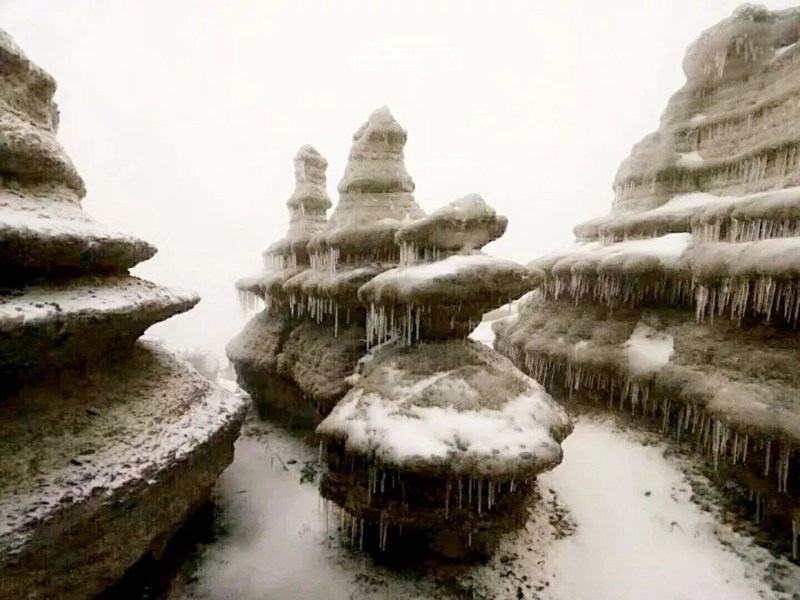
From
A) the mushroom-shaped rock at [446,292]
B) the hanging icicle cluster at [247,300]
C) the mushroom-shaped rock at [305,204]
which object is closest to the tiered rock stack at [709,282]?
the mushroom-shaped rock at [446,292]

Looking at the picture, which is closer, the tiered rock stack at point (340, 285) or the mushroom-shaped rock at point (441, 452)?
the mushroom-shaped rock at point (441, 452)

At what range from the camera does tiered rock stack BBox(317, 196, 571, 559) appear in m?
4.95

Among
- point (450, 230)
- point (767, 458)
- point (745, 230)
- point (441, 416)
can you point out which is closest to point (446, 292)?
point (450, 230)

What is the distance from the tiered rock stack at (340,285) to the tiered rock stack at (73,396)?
2738 mm

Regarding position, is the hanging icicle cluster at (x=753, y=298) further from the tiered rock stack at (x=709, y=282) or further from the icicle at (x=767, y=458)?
the icicle at (x=767, y=458)

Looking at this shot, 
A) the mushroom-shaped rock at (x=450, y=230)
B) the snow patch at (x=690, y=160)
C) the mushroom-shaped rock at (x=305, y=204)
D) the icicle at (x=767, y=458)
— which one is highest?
the snow patch at (x=690, y=160)

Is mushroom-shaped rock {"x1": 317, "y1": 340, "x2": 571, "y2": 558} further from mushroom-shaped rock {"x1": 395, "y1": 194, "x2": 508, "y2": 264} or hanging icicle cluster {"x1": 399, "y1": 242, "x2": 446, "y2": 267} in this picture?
mushroom-shaped rock {"x1": 395, "y1": 194, "x2": 508, "y2": 264}

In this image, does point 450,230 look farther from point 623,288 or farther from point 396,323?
point 623,288

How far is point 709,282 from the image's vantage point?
658cm

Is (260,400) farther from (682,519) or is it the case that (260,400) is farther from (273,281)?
(682,519)

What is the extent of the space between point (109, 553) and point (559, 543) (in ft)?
17.4

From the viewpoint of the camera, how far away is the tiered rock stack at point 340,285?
7.79m

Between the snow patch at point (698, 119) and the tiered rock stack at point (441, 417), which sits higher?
the snow patch at point (698, 119)

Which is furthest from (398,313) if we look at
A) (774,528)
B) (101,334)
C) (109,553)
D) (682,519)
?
(774,528)
